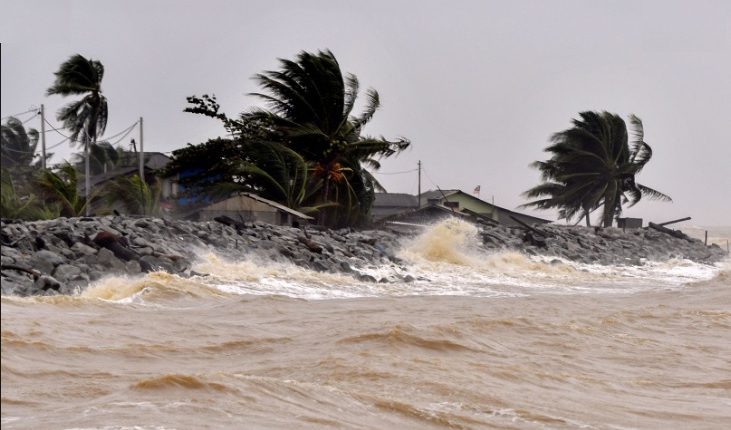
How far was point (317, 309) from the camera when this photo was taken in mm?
10836

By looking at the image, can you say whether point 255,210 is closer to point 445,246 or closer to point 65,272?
point 445,246

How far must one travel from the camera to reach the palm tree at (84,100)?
1111 inches

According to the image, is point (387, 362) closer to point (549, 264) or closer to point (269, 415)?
point (269, 415)

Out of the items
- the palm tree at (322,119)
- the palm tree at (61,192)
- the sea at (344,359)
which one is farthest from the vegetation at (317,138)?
the sea at (344,359)

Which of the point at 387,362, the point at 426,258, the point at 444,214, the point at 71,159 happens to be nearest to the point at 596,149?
the point at 444,214

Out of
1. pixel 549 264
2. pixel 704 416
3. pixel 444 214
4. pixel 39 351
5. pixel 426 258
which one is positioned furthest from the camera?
pixel 444 214

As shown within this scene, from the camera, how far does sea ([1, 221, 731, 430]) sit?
179 inches

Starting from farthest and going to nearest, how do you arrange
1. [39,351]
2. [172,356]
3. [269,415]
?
[172,356]
[39,351]
[269,415]

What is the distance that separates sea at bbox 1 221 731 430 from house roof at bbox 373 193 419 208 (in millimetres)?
28199

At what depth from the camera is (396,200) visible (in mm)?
43594

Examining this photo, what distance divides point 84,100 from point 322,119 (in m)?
7.96

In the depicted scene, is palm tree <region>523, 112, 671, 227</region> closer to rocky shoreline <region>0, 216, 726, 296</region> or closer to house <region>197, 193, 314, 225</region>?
rocky shoreline <region>0, 216, 726, 296</region>

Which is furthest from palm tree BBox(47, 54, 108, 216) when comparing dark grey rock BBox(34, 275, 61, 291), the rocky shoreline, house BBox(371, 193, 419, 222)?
dark grey rock BBox(34, 275, 61, 291)

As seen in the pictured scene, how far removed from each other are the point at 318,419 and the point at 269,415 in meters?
0.24
